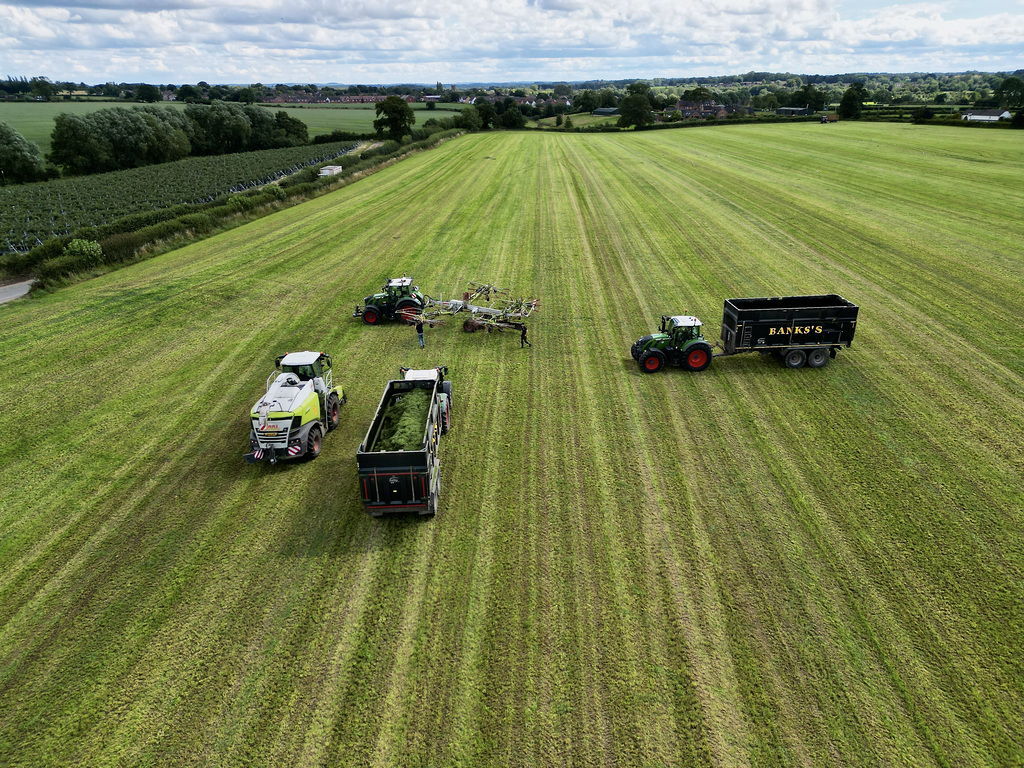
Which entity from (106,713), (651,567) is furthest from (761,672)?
(106,713)

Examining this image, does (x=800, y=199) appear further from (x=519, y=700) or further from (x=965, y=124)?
(x=965, y=124)

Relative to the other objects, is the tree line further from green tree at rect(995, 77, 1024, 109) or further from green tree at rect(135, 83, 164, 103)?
green tree at rect(995, 77, 1024, 109)

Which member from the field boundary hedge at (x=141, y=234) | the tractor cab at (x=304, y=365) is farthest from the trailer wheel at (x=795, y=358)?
the field boundary hedge at (x=141, y=234)

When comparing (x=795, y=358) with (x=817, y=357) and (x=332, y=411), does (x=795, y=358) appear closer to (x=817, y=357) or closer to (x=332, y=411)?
(x=817, y=357)

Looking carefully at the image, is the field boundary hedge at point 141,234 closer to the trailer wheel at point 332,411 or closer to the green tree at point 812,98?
the trailer wheel at point 332,411

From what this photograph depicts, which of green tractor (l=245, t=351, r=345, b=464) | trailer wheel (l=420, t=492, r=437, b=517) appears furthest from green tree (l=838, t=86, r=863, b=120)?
trailer wheel (l=420, t=492, r=437, b=517)

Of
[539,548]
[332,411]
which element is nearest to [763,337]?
[539,548]
